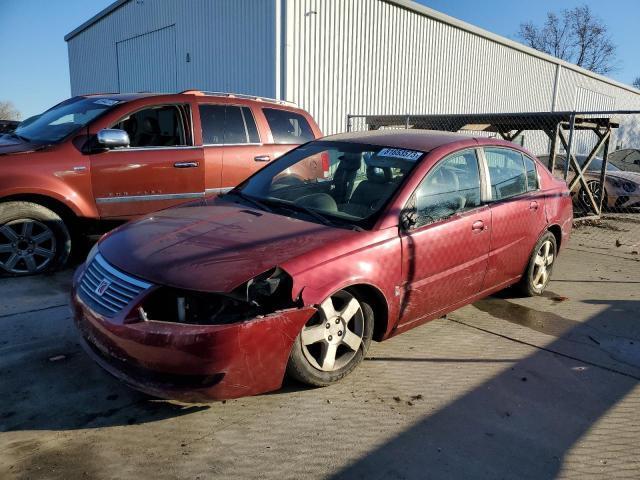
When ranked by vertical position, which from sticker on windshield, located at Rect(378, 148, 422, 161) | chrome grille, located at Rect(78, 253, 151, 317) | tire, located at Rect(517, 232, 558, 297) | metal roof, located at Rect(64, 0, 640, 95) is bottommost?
tire, located at Rect(517, 232, 558, 297)

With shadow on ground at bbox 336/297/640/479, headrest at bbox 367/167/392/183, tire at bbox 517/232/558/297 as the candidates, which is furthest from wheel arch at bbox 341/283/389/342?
tire at bbox 517/232/558/297

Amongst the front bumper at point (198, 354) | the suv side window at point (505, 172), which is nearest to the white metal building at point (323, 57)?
the suv side window at point (505, 172)

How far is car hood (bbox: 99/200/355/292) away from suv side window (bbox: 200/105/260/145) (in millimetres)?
2438

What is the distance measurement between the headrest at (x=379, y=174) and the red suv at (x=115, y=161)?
1.71ft

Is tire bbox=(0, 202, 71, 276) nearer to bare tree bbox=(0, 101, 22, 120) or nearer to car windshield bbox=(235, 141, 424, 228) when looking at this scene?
car windshield bbox=(235, 141, 424, 228)

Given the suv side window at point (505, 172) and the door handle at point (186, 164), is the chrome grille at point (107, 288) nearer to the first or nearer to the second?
the door handle at point (186, 164)

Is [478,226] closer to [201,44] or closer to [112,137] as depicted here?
[112,137]

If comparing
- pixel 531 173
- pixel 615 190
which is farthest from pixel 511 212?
pixel 615 190

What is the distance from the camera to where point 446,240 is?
3.63 m

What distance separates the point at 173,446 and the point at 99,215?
3.33m

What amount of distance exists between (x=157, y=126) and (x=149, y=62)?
521 inches

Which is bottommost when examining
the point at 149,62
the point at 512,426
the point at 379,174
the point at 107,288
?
the point at 512,426

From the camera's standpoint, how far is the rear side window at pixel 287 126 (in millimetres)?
6387

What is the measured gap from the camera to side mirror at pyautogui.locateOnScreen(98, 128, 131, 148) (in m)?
4.86
